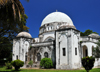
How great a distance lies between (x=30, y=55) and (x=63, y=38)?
8.30m

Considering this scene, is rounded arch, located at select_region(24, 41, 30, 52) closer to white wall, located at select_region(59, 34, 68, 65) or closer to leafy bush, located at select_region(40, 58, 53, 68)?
leafy bush, located at select_region(40, 58, 53, 68)

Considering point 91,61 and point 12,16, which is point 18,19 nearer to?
point 12,16

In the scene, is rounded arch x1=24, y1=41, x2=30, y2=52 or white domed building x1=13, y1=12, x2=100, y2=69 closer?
white domed building x1=13, y1=12, x2=100, y2=69

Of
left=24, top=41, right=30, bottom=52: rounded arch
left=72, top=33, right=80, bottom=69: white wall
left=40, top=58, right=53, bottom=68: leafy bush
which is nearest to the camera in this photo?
left=72, top=33, right=80, bottom=69: white wall

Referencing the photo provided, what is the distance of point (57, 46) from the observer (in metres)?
20.5

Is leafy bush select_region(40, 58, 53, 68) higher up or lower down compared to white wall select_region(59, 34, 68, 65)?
lower down

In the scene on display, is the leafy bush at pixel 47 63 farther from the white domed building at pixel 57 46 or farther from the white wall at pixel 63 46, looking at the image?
the white wall at pixel 63 46

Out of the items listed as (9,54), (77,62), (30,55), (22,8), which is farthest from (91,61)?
(9,54)

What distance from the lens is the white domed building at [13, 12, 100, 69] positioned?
19.5m

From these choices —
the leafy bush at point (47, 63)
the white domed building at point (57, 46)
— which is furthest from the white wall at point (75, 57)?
the leafy bush at point (47, 63)

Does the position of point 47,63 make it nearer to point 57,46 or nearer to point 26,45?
point 57,46

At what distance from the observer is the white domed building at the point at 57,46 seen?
19.5 m

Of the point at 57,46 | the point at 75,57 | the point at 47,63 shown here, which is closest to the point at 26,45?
the point at 47,63

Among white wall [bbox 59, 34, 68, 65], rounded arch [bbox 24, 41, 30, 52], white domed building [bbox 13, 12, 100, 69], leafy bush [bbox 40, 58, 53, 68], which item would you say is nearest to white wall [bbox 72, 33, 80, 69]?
white domed building [bbox 13, 12, 100, 69]
